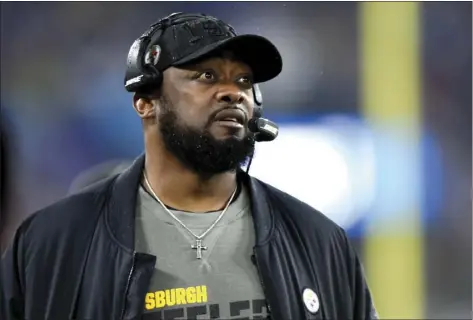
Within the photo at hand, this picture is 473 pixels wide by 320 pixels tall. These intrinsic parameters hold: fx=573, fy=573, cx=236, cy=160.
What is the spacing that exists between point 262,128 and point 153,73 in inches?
9.5

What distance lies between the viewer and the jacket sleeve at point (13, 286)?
1.08 meters

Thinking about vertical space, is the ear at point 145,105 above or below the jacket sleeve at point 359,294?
above

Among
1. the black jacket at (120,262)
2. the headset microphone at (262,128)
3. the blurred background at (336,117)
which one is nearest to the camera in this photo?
the black jacket at (120,262)

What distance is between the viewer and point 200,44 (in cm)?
111

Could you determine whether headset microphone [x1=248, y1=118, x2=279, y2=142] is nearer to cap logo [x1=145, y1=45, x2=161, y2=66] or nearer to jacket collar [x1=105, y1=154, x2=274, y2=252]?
jacket collar [x1=105, y1=154, x2=274, y2=252]

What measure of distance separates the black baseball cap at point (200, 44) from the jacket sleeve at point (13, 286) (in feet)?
1.35

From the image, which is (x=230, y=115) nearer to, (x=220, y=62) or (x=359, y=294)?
(x=220, y=62)

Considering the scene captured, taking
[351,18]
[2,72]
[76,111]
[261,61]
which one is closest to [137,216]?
[261,61]

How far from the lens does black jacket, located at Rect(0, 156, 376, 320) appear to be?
103 centimetres

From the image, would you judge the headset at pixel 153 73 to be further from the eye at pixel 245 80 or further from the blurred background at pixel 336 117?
the blurred background at pixel 336 117

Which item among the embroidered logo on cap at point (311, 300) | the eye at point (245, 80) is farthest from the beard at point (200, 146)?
the embroidered logo on cap at point (311, 300)

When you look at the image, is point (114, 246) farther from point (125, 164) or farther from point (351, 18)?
point (351, 18)

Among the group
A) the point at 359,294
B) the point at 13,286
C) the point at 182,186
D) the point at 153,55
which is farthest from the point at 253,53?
the point at 13,286

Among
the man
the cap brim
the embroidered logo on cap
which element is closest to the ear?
the man
